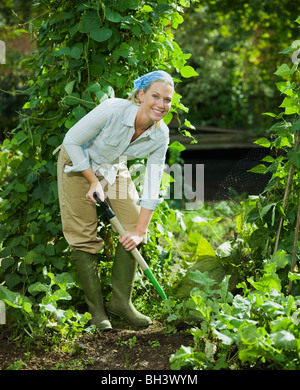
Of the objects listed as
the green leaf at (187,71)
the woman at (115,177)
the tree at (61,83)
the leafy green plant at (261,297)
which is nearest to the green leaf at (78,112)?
the tree at (61,83)

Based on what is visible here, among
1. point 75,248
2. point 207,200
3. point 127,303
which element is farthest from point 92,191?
point 207,200

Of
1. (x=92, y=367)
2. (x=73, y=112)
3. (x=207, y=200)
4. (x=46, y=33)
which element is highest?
(x=46, y=33)

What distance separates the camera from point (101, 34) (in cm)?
260

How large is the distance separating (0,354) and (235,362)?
3.30ft

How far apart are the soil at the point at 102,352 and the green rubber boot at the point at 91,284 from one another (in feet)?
0.31

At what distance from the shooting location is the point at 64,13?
106 inches

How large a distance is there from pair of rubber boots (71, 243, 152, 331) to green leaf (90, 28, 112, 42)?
3.25 feet

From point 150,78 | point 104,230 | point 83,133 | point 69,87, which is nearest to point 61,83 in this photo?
point 69,87

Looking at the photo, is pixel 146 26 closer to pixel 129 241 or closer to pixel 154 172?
pixel 154 172

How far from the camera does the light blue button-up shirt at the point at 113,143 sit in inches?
97.0

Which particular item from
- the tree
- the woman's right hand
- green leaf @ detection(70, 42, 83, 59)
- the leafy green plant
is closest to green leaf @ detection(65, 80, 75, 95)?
the tree

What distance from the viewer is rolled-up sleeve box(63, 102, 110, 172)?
2.45 meters

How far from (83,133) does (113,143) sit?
0.16 m
